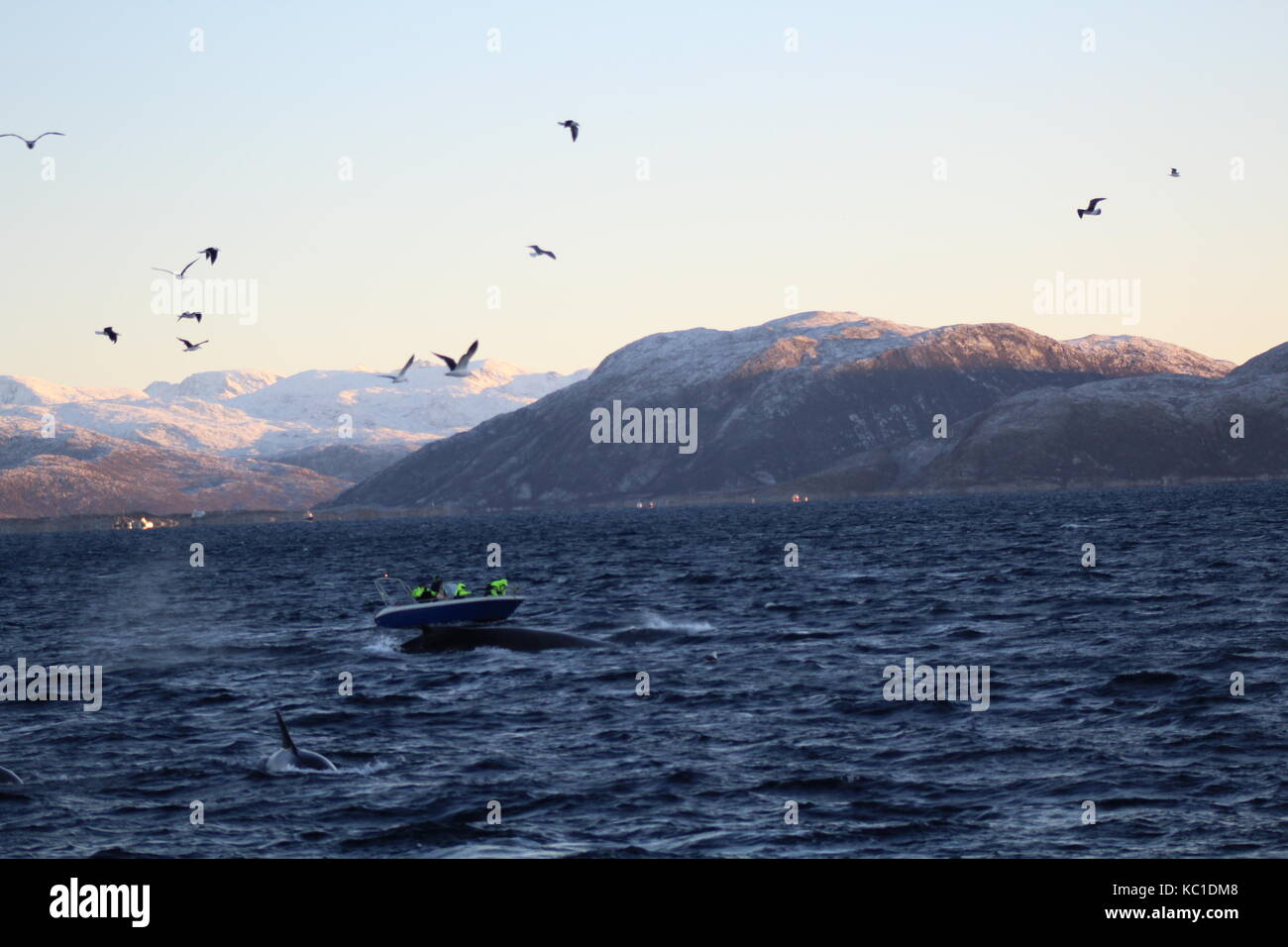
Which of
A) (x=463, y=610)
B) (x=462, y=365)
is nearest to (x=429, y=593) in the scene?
(x=463, y=610)

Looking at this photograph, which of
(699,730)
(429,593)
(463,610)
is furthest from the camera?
(429,593)

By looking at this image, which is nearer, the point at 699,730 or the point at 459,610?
the point at 699,730

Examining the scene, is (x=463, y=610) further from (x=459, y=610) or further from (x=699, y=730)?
(x=699, y=730)

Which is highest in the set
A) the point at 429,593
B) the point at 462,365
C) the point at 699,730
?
the point at 462,365

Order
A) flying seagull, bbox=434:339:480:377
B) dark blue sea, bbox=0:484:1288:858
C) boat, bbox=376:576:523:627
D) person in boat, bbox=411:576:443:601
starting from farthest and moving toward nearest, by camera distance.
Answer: person in boat, bbox=411:576:443:601, boat, bbox=376:576:523:627, flying seagull, bbox=434:339:480:377, dark blue sea, bbox=0:484:1288:858

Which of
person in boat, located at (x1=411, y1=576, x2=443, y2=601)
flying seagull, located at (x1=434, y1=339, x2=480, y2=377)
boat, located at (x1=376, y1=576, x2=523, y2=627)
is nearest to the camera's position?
flying seagull, located at (x1=434, y1=339, x2=480, y2=377)

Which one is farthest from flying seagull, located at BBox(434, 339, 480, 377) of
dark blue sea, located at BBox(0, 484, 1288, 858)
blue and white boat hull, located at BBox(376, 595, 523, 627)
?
blue and white boat hull, located at BBox(376, 595, 523, 627)

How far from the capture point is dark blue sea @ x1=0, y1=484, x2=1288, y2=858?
25.2 metres

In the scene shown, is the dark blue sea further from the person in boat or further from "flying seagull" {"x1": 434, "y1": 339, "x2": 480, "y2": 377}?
"flying seagull" {"x1": 434, "y1": 339, "x2": 480, "y2": 377}

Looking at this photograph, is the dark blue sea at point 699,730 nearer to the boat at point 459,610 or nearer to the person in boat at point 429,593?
the boat at point 459,610

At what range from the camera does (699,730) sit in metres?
35.2
